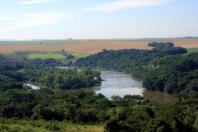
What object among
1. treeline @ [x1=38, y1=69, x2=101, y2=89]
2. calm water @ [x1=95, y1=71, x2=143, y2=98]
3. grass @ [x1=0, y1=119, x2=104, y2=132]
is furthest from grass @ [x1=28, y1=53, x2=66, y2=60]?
grass @ [x1=0, y1=119, x2=104, y2=132]

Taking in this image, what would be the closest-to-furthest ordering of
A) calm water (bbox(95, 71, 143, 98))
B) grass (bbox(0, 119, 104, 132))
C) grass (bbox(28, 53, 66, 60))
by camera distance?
grass (bbox(0, 119, 104, 132)) < calm water (bbox(95, 71, 143, 98)) < grass (bbox(28, 53, 66, 60))

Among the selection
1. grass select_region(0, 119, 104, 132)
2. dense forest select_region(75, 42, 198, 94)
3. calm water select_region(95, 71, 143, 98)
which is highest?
grass select_region(0, 119, 104, 132)

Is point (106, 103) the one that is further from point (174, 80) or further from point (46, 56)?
point (46, 56)

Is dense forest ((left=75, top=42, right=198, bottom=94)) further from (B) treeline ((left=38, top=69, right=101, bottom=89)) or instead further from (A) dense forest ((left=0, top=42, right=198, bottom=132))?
(B) treeline ((left=38, top=69, right=101, bottom=89))

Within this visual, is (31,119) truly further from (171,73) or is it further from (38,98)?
(171,73)

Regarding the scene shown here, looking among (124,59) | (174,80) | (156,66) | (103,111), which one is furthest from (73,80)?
(124,59)

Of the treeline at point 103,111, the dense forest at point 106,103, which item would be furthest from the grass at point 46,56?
the treeline at point 103,111
